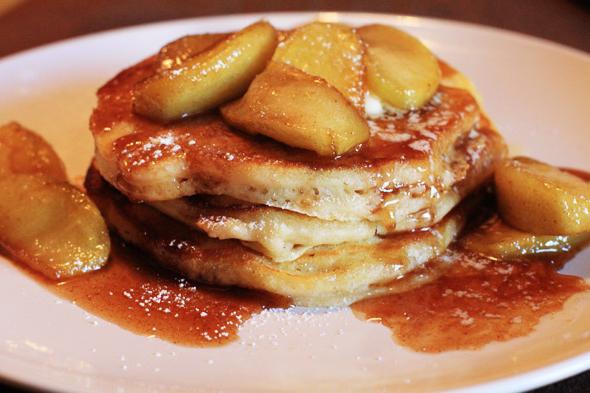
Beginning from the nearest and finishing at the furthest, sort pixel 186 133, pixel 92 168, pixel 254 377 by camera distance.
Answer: pixel 254 377 < pixel 186 133 < pixel 92 168

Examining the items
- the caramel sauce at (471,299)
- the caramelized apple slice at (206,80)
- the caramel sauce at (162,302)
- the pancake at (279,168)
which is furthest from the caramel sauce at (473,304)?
the caramelized apple slice at (206,80)

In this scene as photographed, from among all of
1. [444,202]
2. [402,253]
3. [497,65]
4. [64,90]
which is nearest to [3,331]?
[402,253]

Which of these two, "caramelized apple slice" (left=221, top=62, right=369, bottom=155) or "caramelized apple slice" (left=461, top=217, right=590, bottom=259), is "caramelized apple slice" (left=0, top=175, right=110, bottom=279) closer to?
"caramelized apple slice" (left=221, top=62, right=369, bottom=155)

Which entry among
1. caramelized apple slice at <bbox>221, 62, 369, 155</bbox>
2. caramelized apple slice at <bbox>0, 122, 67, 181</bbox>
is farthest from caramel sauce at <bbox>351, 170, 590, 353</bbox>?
caramelized apple slice at <bbox>0, 122, 67, 181</bbox>

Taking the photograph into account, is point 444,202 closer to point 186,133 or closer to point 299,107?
point 299,107

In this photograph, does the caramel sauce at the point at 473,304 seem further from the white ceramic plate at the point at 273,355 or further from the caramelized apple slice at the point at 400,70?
→ the caramelized apple slice at the point at 400,70

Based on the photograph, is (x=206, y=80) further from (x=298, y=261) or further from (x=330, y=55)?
(x=298, y=261)
